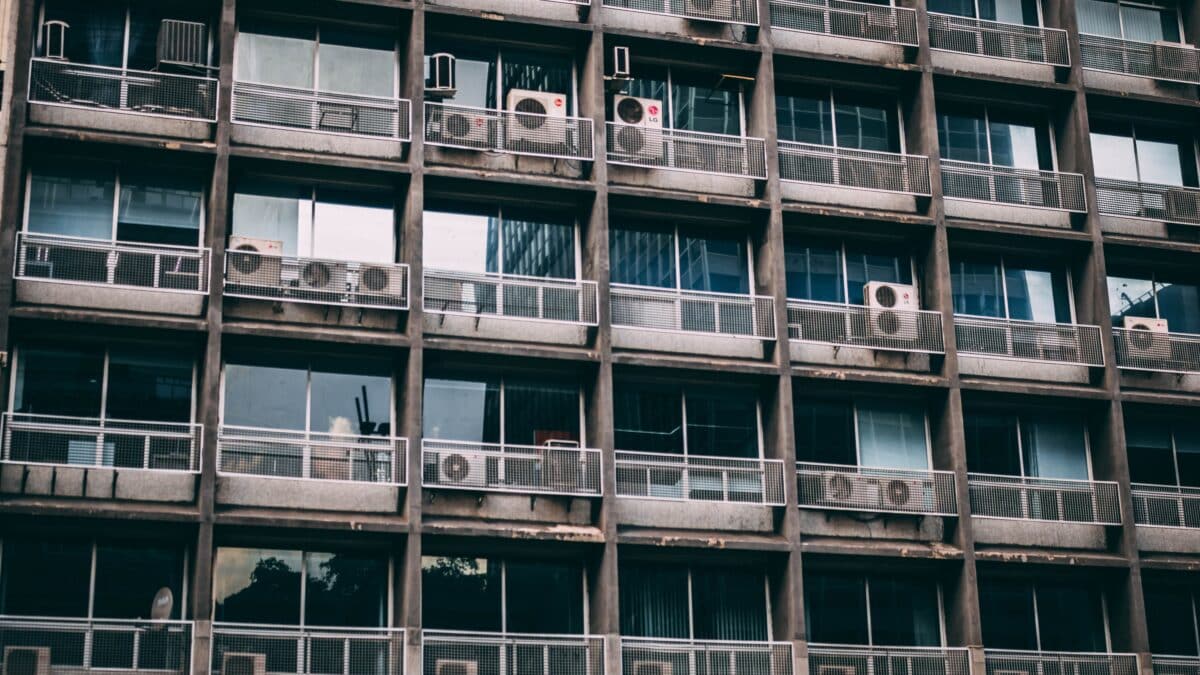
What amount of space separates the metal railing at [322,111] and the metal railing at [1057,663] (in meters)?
16.7

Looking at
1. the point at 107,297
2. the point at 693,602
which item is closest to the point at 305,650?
the point at 107,297

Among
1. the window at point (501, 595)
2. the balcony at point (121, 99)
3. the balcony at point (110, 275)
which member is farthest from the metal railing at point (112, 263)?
the window at point (501, 595)

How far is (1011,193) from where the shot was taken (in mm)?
42125

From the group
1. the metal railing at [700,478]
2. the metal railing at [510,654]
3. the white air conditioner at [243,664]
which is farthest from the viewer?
the metal railing at [700,478]

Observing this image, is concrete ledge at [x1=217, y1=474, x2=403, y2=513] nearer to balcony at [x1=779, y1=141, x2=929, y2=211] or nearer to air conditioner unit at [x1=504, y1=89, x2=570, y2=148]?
air conditioner unit at [x1=504, y1=89, x2=570, y2=148]

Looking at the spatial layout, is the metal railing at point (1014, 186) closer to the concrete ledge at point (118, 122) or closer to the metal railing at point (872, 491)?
the metal railing at point (872, 491)

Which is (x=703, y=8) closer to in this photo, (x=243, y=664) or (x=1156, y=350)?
(x=1156, y=350)

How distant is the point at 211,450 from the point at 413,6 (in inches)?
419

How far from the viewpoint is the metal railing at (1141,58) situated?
4400 cm

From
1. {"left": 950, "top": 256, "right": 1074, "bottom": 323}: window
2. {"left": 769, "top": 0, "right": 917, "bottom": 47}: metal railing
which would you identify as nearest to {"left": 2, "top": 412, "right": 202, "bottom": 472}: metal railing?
{"left": 769, "top": 0, "right": 917, "bottom": 47}: metal railing

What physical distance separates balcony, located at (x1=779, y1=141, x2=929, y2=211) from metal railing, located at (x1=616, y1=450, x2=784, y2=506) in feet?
21.4

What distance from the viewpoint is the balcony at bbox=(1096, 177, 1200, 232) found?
4284 cm

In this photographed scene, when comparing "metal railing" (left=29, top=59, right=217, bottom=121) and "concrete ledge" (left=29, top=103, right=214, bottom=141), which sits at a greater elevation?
"metal railing" (left=29, top=59, right=217, bottom=121)

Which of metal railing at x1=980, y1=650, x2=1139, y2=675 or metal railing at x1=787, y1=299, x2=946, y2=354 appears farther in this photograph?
metal railing at x1=787, y1=299, x2=946, y2=354
